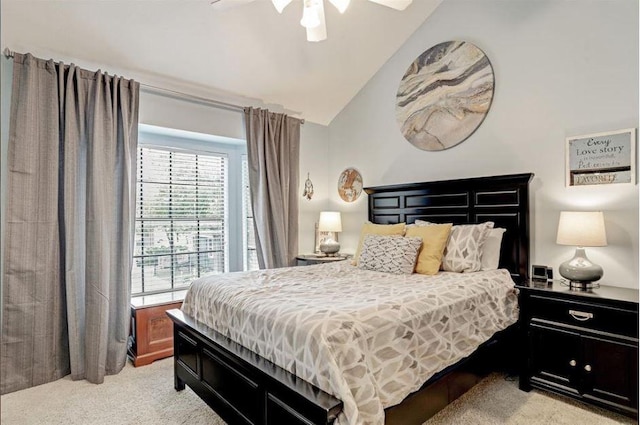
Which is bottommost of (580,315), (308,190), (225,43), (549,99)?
(580,315)

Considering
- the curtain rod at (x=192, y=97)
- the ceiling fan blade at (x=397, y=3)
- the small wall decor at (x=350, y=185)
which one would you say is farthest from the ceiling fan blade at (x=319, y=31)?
the small wall decor at (x=350, y=185)

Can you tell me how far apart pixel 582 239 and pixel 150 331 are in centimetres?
349

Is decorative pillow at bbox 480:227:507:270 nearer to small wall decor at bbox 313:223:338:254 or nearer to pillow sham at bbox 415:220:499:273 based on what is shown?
pillow sham at bbox 415:220:499:273

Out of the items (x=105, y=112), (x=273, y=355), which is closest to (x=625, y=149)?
(x=273, y=355)

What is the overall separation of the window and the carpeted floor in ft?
3.87

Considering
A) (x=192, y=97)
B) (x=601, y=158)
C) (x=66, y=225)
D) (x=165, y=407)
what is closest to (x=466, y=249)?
(x=601, y=158)

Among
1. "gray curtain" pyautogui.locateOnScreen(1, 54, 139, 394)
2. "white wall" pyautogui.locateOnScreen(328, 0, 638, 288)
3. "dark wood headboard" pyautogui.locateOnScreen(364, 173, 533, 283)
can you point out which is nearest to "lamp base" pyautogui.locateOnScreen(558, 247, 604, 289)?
"white wall" pyautogui.locateOnScreen(328, 0, 638, 288)

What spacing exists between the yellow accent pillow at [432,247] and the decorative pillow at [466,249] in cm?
7

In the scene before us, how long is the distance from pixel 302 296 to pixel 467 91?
2.61 metres

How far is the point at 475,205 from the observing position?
348cm

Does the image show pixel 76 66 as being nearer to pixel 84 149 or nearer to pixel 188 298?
pixel 84 149

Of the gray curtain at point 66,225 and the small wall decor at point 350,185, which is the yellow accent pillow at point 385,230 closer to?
the small wall decor at point 350,185

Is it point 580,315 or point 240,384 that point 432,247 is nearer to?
point 580,315

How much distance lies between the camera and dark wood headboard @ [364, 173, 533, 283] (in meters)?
3.20
